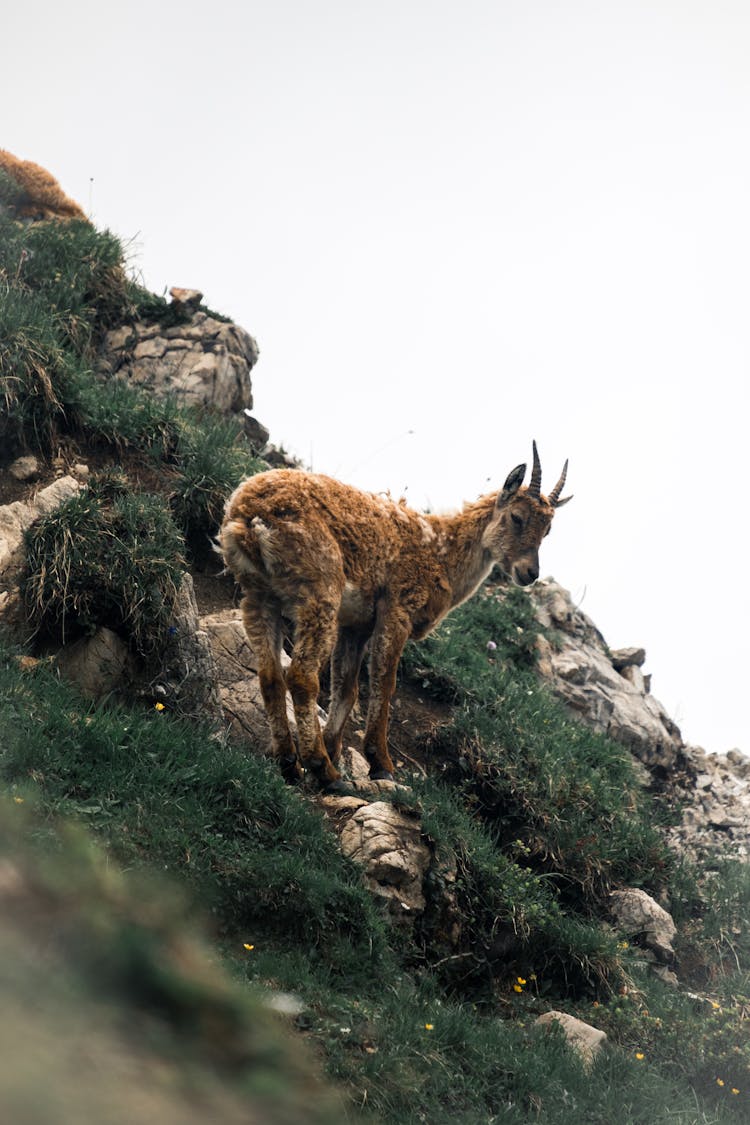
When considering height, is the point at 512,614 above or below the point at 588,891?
above

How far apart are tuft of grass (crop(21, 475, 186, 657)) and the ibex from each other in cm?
73

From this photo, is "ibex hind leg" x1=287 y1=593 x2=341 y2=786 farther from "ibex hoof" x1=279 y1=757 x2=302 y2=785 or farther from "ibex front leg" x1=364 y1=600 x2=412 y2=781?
"ibex front leg" x1=364 y1=600 x2=412 y2=781

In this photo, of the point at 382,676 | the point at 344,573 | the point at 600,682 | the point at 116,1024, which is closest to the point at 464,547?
the point at 382,676

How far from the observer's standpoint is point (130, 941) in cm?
174

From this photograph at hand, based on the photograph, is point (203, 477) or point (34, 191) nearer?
point (203, 477)

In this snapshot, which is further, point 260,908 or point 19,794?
point 260,908

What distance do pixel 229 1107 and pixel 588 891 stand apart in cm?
774

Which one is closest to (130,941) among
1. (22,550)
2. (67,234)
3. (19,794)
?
(19,794)

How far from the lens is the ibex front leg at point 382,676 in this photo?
27.6ft

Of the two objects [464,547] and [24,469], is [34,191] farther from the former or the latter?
[464,547]

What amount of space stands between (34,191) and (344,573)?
31.6 feet

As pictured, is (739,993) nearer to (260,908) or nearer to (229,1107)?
(260,908)

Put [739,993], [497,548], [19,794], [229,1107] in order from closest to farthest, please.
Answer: [229,1107] → [19,794] → [739,993] → [497,548]

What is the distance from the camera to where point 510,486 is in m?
9.73
